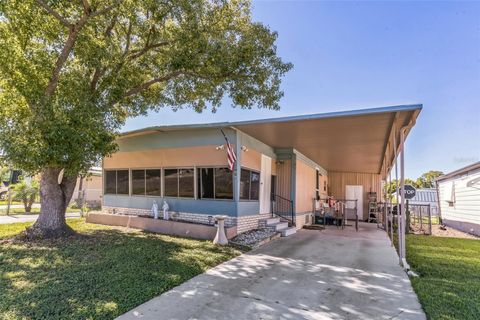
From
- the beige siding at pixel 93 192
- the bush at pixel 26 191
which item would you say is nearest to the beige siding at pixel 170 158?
the bush at pixel 26 191

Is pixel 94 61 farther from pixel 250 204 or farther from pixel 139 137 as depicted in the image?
pixel 250 204

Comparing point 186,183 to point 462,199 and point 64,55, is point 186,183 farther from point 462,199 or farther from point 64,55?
point 462,199

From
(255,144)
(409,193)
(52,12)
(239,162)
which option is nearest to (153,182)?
(239,162)

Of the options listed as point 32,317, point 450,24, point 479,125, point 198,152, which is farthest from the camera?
point 479,125

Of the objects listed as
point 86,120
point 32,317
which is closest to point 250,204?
point 86,120

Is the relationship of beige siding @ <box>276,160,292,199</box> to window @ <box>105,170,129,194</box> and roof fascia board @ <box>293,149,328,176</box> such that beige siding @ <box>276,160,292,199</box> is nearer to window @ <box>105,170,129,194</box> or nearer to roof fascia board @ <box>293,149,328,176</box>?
roof fascia board @ <box>293,149,328,176</box>

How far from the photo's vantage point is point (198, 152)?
9.31 metres

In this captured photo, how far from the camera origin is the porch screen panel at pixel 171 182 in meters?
9.83

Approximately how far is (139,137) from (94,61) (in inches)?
152

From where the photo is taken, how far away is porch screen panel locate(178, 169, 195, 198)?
31.0 feet

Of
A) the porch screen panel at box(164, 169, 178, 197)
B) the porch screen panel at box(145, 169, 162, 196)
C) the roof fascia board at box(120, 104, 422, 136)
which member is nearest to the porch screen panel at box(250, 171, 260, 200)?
the roof fascia board at box(120, 104, 422, 136)

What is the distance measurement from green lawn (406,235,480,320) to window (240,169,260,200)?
4.60 metres

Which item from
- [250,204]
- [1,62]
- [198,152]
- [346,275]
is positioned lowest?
[346,275]

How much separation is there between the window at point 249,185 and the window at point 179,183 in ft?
5.41
